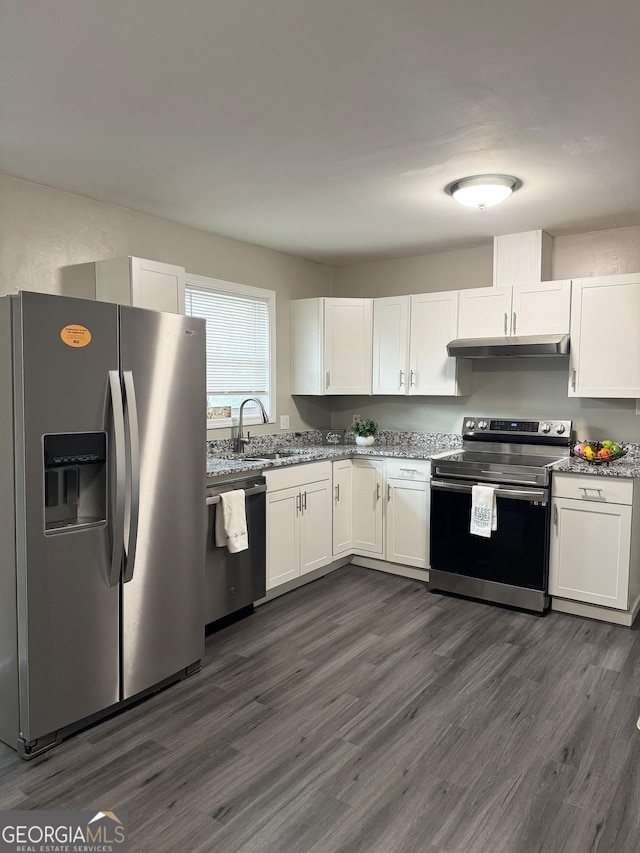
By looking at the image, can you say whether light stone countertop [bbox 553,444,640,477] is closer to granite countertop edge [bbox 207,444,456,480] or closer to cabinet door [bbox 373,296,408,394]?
granite countertop edge [bbox 207,444,456,480]

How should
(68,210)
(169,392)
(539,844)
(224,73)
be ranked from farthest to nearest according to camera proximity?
(68,210) < (169,392) < (224,73) < (539,844)

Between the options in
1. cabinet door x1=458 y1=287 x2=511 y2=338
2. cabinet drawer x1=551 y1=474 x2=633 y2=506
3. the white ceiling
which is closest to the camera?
the white ceiling

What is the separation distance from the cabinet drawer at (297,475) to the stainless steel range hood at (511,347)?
1.26 meters

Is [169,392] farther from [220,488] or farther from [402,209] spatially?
[402,209]

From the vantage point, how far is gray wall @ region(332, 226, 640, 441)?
408 cm

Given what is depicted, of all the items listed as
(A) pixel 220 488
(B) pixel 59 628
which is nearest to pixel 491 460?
(A) pixel 220 488

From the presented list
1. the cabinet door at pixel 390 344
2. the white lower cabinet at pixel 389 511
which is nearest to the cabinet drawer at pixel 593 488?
the white lower cabinet at pixel 389 511

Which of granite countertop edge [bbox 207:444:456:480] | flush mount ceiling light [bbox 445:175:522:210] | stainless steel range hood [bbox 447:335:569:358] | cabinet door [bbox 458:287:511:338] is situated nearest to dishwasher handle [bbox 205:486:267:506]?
granite countertop edge [bbox 207:444:456:480]

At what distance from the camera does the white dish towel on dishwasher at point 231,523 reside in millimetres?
3336

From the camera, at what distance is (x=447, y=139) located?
8.59 feet

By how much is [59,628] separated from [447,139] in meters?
2.59

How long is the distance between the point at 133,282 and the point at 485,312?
7.88 ft

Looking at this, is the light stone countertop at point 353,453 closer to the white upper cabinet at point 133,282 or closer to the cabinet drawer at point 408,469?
the cabinet drawer at point 408,469

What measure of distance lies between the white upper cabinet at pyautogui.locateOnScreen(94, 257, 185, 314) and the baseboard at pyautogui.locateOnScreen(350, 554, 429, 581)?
8.01 ft
